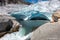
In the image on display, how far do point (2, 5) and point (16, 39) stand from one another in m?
1.82

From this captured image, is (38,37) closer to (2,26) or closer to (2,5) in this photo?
(2,26)

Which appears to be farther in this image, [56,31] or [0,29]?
[0,29]

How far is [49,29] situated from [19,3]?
2199 millimetres

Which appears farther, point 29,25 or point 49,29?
point 29,25

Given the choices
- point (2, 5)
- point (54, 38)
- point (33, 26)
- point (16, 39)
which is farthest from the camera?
point (2, 5)

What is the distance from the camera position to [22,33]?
1413 millimetres

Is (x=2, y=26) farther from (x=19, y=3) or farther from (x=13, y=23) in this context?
(x=19, y=3)

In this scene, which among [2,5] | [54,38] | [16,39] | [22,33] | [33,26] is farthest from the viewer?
[2,5]

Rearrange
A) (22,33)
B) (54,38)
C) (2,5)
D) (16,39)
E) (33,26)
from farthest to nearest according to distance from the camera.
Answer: (2,5) < (33,26) < (22,33) < (16,39) < (54,38)

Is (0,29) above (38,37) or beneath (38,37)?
beneath

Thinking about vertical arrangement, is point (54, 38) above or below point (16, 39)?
above

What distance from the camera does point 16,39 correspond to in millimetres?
1246

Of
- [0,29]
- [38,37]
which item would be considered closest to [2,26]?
[0,29]

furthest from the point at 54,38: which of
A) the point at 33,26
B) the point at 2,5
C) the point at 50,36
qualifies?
the point at 2,5
